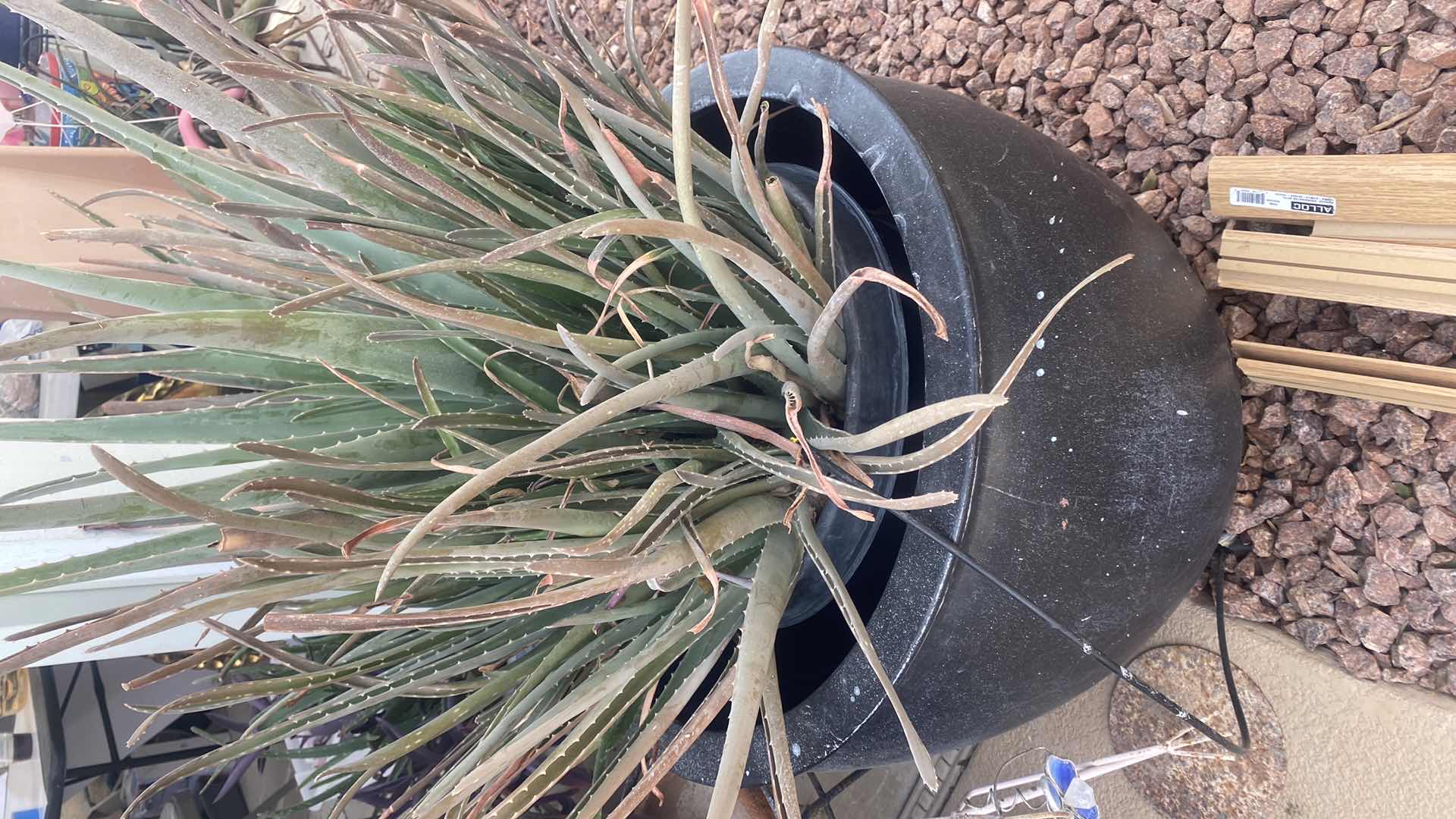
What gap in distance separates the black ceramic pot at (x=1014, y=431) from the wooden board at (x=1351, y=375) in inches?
2.3

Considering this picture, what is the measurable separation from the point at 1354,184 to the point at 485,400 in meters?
0.45

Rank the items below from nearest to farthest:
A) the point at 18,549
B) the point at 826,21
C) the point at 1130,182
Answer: the point at 1130,182, the point at 826,21, the point at 18,549

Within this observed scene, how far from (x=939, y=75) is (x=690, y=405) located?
45 centimetres

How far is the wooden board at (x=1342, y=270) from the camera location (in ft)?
1.36

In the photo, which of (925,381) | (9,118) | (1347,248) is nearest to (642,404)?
(925,381)

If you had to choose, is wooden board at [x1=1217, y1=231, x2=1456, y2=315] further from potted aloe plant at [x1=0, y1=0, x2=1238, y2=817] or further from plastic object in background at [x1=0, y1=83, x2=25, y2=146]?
plastic object in background at [x1=0, y1=83, x2=25, y2=146]

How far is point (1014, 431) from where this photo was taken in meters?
0.34

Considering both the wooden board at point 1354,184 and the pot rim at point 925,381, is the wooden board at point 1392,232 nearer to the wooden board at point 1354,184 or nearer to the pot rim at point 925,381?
the wooden board at point 1354,184

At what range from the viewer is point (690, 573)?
388 millimetres

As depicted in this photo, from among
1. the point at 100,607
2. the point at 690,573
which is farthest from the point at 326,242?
the point at 100,607

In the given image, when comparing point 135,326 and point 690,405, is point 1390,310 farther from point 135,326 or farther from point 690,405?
point 135,326

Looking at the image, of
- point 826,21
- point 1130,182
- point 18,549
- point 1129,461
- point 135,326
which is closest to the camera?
point 135,326

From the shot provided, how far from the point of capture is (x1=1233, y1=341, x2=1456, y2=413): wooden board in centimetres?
44

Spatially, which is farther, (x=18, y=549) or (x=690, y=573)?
(x=18, y=549)
